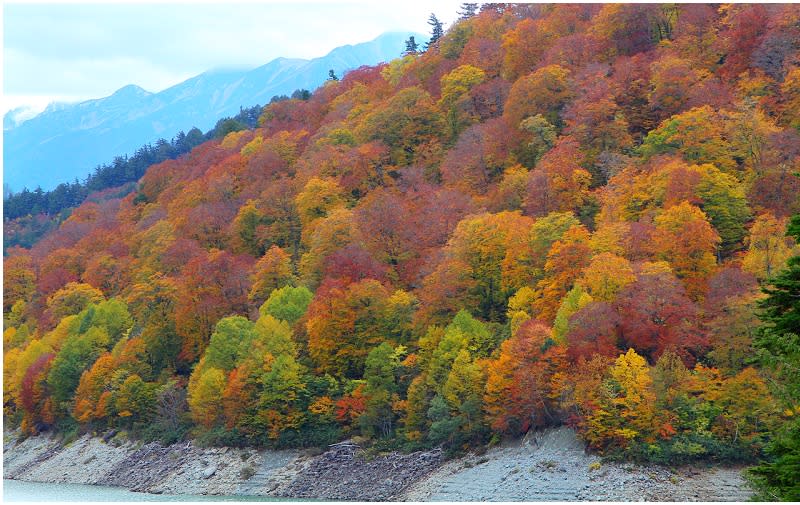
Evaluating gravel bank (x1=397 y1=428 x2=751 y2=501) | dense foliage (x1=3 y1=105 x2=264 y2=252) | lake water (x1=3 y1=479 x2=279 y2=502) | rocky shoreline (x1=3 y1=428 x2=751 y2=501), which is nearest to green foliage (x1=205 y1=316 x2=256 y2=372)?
rocky shoreline (x1=3 y1=428 x2=751 y2=501)

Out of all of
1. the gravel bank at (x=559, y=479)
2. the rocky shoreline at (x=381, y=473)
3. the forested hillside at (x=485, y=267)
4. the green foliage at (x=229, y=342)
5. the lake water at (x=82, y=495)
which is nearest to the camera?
the gravel bank at (x=559, y=479)

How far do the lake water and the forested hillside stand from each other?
6.75 m

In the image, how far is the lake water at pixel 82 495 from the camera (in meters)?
60.2

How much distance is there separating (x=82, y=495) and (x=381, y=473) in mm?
20880

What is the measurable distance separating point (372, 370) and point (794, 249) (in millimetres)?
27768

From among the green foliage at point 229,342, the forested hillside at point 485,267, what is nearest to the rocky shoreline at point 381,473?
the forested hillside at point 485,267

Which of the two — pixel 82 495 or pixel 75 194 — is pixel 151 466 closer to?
pixel 82 495

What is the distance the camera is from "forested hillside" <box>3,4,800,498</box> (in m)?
53.3

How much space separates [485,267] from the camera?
67562 millimetres

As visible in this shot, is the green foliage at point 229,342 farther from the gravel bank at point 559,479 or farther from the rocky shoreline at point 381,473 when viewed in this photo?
the gravel bank at point 559,479

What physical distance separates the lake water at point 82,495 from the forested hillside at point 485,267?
6751 mm

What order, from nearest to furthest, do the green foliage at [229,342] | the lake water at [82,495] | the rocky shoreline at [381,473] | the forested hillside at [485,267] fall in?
the rocky shoreline at [381,473], the forested hillside at [485,267], the lake water at [82,495], the green foliage at [229,342]

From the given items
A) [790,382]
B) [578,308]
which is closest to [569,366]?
[578,308]

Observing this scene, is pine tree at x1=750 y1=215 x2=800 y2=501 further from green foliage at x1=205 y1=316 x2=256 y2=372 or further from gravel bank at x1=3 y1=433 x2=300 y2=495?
green foliage at x1=205 y1=316 x2=256 y2=372
